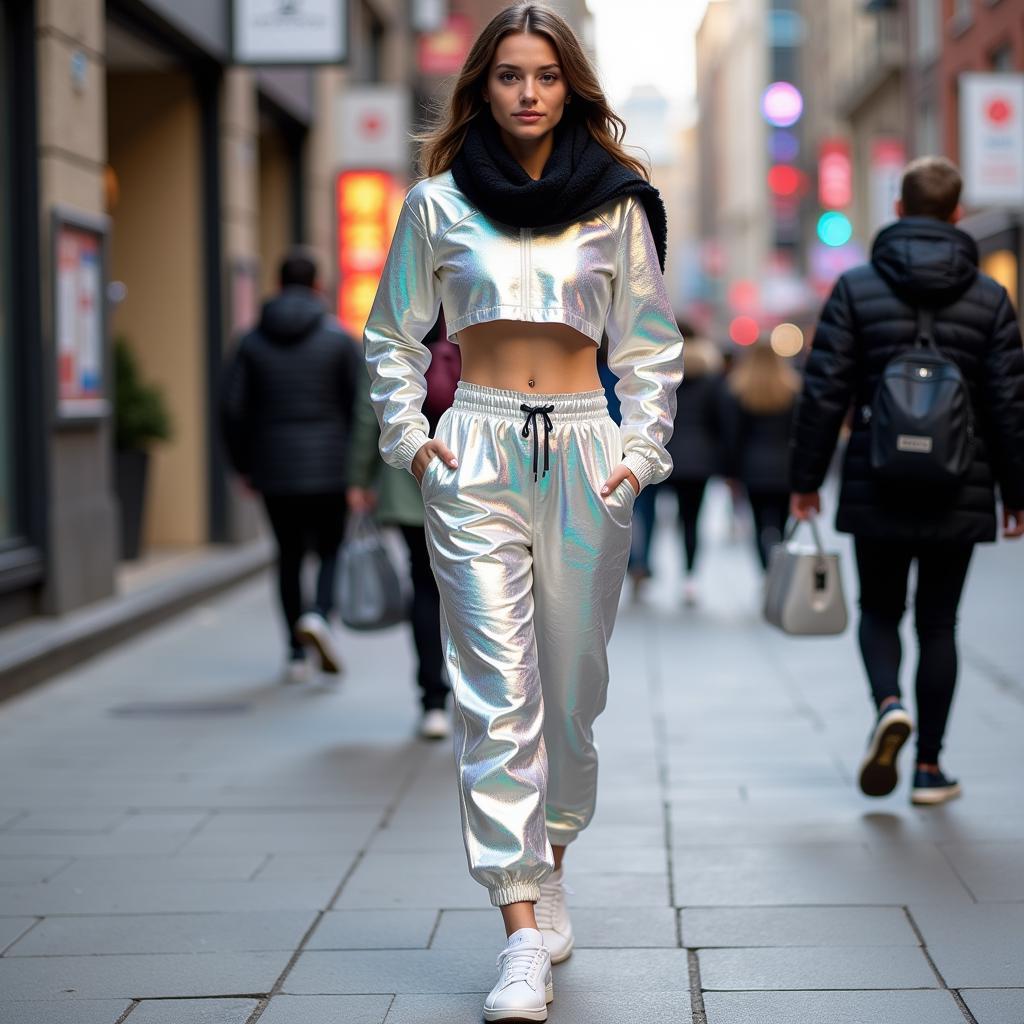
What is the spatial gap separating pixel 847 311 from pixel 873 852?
5.34ft

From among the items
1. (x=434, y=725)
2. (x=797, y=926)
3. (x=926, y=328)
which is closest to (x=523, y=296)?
(x=797, y=926)

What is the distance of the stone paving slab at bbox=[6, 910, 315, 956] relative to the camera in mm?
4078

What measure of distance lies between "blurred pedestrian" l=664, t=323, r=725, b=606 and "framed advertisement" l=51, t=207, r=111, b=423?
3.92m

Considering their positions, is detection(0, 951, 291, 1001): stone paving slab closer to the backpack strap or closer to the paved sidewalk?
the paved sidewalk

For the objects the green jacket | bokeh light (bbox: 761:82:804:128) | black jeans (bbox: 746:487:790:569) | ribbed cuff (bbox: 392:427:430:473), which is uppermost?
bokeh light (bbox: 761:82:804:128)

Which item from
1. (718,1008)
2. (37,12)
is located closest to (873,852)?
(718,1008)

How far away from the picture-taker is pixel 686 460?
39.4 ft

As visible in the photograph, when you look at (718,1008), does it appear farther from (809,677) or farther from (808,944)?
(809,677)

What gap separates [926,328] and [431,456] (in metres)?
2.16

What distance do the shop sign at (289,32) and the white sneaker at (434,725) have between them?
21.9 feet

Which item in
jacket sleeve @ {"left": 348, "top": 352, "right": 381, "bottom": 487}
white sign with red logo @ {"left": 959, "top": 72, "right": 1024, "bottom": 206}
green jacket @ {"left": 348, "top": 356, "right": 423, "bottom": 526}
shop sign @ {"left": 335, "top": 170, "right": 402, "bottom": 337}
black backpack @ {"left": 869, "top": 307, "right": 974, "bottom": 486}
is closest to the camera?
black backpack @ {"left": 869, "top": 307, "right": 974, "bottom": 486}

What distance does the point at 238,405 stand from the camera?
27.0ft

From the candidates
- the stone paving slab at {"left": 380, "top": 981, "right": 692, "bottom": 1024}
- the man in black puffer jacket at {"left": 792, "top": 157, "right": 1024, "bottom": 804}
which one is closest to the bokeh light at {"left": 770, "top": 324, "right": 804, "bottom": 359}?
the man in black puffer jacket at {"left": 792, "top": 157, "right": 1024, "bottom": 804}

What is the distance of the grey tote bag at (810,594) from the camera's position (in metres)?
5.61
